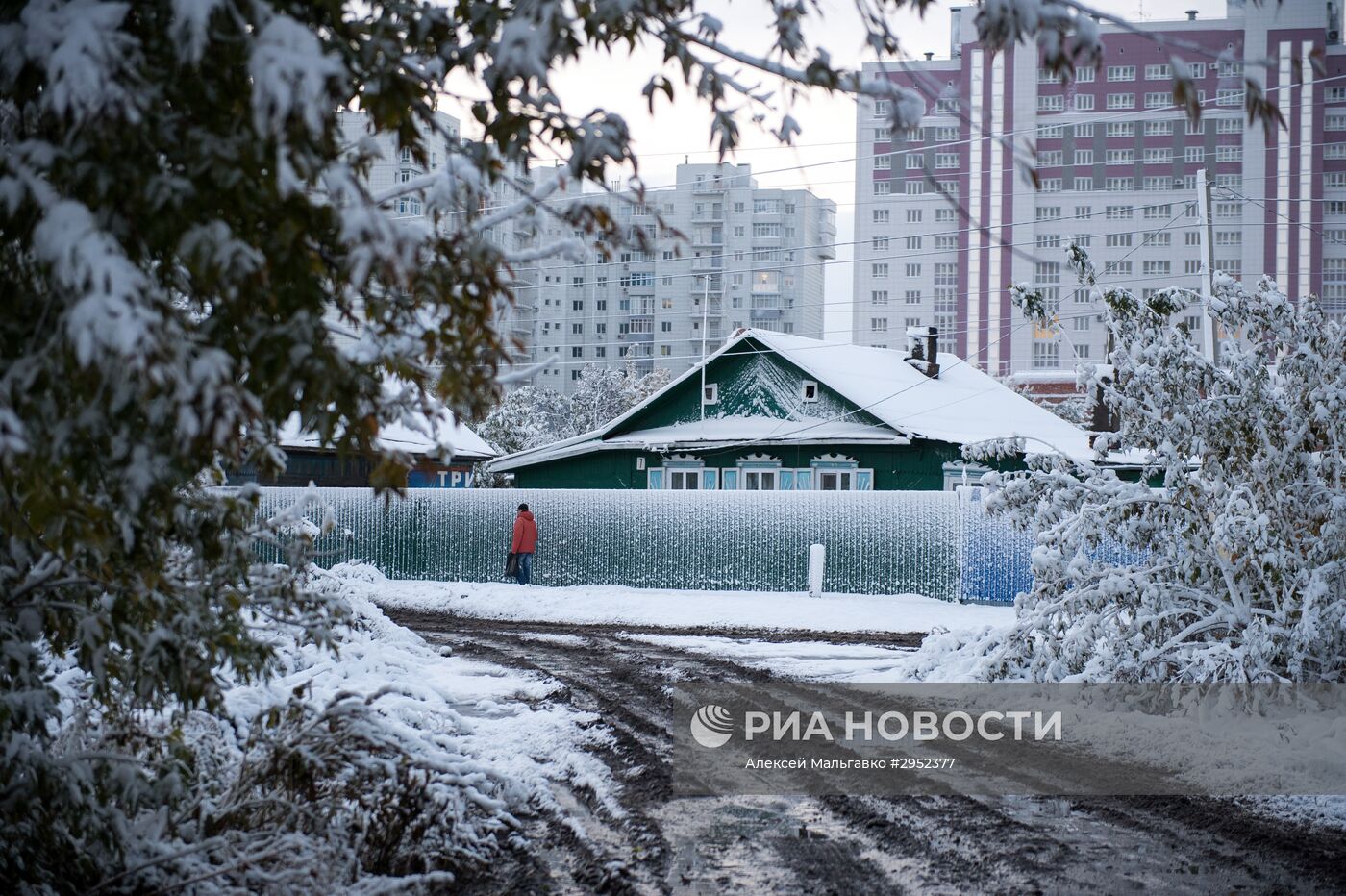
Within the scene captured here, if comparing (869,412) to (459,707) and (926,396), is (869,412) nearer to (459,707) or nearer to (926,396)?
(926,396)

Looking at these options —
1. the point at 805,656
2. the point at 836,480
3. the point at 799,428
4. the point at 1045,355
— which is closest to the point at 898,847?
the point at 805,656

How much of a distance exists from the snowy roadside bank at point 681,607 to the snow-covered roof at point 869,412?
7.87m

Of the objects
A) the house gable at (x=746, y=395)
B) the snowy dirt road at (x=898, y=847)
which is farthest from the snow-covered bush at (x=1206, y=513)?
the house gable at (x=746, y=395)

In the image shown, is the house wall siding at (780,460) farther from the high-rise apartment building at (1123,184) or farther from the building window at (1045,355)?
the building window at (1045,355)

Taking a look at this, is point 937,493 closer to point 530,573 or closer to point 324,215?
point 530,573

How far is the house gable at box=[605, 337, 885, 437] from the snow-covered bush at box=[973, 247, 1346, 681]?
2048 centimetres

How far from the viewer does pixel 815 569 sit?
23.8 m

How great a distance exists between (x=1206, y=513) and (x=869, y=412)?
19964 millimetres

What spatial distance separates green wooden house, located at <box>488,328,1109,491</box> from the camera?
31420 mm

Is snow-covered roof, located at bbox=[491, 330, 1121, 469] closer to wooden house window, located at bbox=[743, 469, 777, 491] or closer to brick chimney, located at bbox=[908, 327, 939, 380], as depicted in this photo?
brick chimney, located at bbox=[908, 327, 939, 380]

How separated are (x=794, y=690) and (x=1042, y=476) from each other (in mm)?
3331

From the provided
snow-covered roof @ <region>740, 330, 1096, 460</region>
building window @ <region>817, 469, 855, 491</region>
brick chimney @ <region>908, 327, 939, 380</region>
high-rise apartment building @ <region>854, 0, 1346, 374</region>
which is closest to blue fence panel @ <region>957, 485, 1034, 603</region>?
snow-covered roof @ <region>740, 330, 1096, 460</region>

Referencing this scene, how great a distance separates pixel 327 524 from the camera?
8.02 m

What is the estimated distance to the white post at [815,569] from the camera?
77.9 ft
